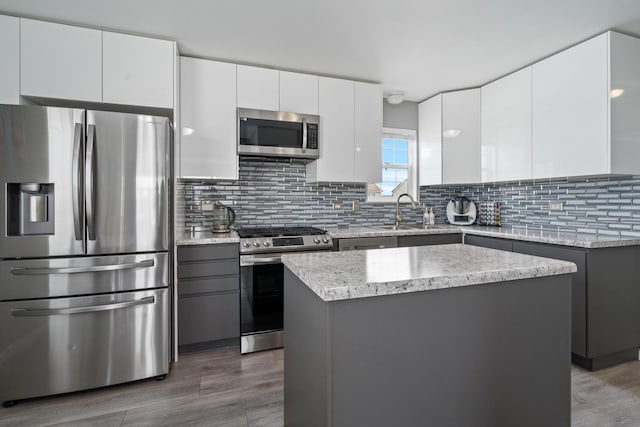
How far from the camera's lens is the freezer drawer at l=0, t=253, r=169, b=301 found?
1.90 m

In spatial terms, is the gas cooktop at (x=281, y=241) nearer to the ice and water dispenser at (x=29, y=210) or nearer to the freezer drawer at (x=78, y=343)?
the freezer drawer at (x=78, y=343)

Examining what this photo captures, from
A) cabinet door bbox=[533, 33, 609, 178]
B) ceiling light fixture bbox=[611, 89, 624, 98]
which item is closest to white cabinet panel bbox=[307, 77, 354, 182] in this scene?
cabinet door bbox=[533, 33, 609, 178]

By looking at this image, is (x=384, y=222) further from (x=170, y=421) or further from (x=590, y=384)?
(x=170, y=421)

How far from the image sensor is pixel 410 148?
402cm

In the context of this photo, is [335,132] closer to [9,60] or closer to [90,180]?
[90,180]

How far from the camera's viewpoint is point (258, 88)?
2930mm

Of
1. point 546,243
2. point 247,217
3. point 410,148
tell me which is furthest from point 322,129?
point 546,243

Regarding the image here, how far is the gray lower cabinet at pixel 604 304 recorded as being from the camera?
2.22 meters

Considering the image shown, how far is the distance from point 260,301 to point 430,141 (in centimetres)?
265

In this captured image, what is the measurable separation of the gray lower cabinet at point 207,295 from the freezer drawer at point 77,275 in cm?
36

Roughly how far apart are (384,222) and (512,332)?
2.63 meters

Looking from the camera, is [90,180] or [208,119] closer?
[90,180]

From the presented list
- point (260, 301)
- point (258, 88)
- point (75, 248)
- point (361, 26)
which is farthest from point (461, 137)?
point (75, 248)

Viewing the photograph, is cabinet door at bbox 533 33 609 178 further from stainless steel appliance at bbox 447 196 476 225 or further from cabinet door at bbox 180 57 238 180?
cabinet door at bbox 180 57 238 180
